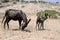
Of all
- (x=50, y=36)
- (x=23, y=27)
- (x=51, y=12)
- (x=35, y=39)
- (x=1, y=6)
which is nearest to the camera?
(x=35, y=39)

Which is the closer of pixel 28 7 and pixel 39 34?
pixel 39 34

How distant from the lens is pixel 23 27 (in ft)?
52.9

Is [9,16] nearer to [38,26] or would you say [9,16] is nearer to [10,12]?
[10,12]

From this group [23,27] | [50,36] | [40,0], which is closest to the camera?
[50,36]

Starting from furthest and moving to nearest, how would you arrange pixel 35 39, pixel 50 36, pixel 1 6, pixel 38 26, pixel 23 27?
pixel 1 6, pixel 38 26, pixel 23 27, pixel 50 36, pixel 35 39

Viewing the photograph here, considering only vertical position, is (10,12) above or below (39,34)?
above

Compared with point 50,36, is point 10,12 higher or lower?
higher

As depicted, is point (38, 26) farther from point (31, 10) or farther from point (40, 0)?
point (40, 0)

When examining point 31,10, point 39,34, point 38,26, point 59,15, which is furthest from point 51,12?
point 39,34

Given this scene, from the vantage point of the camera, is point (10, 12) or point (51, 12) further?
point (51, 12)

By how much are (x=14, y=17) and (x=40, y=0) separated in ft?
85.6

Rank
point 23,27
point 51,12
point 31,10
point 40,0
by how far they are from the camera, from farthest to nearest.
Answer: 1. point 40,0
2. point 31,10
3. point 51,12
4. point 23,27

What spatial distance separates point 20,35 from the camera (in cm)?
1426

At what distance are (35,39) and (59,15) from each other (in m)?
16.6
